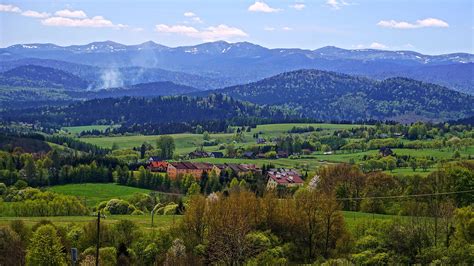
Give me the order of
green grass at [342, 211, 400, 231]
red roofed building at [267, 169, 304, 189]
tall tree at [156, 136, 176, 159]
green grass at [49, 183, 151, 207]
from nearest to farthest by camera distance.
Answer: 1. green grass at [342, 211, 400, 231]
2. green grass at [49, 183, 151, 207]
3. red roofed building at [267, 169, 304, 189]
4. tall tree at [156, 136, 176, 159]

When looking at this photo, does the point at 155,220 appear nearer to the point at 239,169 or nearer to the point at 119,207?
the point at 119,207

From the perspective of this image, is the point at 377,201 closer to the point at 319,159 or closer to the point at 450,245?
the point at 450,245

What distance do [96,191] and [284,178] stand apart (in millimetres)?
34443

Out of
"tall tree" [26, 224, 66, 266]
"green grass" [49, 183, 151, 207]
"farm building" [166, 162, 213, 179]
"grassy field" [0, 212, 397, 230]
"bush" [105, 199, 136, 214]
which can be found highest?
"tall tree" [26, 224, 66, 266]

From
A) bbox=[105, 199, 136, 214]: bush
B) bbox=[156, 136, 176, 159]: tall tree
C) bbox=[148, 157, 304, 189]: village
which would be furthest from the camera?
bbox=[156, 136, 176, 159]: tall tree

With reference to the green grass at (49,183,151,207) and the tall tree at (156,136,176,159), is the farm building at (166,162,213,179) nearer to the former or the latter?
the green grass at (49,183,151,207)

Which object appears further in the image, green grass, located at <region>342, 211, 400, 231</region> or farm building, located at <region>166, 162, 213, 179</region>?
farm building, located at <region>166, 162, 213, 179</region>

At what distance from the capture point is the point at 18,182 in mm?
111125

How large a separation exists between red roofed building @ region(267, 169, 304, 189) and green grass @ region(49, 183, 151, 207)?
22720 millimetres

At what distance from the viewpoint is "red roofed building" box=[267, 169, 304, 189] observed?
118 meters

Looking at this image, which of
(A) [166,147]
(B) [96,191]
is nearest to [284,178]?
(B) [96,191]

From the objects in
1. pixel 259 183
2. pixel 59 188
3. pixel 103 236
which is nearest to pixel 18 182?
pixel 59 188

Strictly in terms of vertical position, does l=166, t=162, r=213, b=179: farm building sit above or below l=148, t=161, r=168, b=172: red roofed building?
above

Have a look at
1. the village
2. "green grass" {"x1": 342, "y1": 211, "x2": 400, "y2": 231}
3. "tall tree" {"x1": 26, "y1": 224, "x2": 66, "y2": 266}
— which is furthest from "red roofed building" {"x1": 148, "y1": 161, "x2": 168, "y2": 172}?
"tall tree" {"x1": 26, "y1": 224, "x2": 66, "y2": 266}
